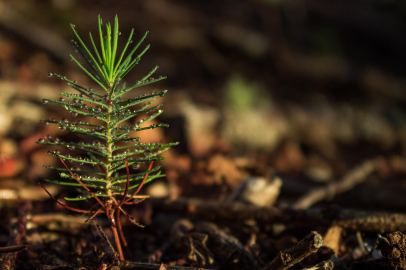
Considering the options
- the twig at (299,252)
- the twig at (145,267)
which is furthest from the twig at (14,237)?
the twig at (299,252)

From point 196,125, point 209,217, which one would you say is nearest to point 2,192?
point 209,217

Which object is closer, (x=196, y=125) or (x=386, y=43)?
(x=196, y=125)

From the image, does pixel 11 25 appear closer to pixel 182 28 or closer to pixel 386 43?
pixel 182 28

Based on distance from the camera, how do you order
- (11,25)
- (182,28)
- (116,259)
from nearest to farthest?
(116,259) < (11,25) < (182,28)

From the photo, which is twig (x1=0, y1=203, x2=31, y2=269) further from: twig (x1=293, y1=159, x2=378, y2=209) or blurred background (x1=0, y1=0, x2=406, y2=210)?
twig (x1=293, y1=159, x2=378, y2=209)

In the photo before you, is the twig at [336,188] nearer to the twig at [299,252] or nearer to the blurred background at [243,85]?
the blurred background at [243,85]

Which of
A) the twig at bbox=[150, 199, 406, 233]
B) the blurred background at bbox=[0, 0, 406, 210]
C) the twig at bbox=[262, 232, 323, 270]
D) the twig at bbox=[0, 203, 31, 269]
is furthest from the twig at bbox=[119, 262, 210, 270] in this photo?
the blurred background at bbox=[0, 0, 406, 210]
